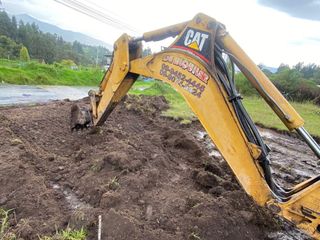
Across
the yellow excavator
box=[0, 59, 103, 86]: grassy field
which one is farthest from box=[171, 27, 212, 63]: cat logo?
box=[0, 59, 103, 86]: grassy field

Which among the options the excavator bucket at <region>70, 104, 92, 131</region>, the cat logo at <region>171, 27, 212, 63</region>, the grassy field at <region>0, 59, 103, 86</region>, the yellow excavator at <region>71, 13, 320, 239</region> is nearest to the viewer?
the yellow excavator at <region>71, 13, 320, 239</region>

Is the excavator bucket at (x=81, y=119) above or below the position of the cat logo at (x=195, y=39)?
below

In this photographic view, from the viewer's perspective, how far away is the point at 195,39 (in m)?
3.40

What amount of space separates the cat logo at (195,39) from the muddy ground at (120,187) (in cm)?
184

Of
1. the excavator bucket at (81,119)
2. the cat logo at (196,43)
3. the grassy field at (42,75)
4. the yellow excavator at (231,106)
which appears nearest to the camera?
the yellow excavator at (231,106)

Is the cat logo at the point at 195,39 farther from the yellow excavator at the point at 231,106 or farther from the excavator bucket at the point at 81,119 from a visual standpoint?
the excavator bucket at the point at 81,119

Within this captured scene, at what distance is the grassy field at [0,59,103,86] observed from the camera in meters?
16.0

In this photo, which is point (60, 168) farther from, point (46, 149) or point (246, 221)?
point (246, 221)

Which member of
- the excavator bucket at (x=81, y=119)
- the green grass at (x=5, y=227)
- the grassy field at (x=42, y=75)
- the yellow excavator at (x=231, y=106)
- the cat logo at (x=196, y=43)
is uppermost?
the cat logo at (x=196, y=43)

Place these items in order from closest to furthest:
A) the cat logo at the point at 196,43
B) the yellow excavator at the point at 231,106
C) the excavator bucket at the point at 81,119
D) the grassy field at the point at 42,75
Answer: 1. the yellow excavator at the point at 231,106
2. the cat logo at the point at 196,43
3. the excavator bucket at the point at 81,119
4. the grassy field at the point at 42,75

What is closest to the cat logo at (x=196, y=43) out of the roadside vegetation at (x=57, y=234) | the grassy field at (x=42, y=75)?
the roadside vegetation at (x=57, y=234)

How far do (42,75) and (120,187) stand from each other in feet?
51.2

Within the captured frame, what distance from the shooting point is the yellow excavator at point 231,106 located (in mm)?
2824

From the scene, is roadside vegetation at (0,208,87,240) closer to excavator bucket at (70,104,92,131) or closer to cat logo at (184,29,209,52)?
cat logo at (184,29,209,52)
